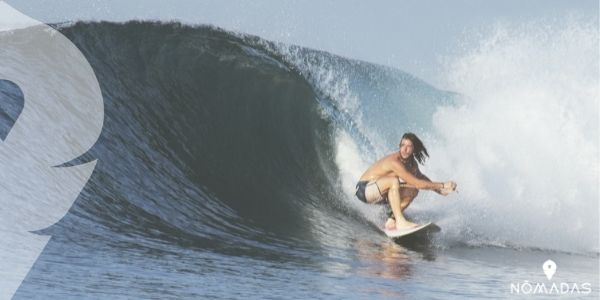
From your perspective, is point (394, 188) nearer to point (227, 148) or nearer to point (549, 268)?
point (549, 268)

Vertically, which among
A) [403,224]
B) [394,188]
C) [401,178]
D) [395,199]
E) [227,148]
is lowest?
[403,224]

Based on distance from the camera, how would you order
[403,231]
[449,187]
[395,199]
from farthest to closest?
[395,199] < [403,231] < [449,187]

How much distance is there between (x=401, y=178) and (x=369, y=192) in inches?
20.1

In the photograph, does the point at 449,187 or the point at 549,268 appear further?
the point at 449,187

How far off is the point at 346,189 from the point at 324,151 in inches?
58.2

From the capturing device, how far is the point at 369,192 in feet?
28.7

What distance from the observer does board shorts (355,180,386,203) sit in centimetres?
864

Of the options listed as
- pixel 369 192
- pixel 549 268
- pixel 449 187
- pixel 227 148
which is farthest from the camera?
pixel 227 148

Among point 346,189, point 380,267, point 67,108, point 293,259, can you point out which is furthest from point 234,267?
Answer: point 346,189
